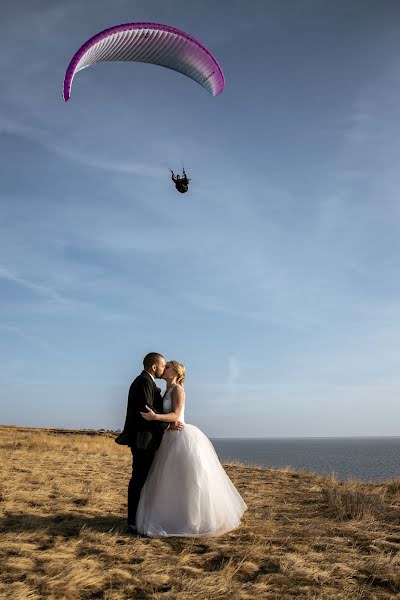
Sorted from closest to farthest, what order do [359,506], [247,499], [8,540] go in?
[8,540] → [359,506] → [247,499]

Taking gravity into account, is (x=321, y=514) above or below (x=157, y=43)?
below

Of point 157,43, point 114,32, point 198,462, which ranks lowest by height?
point 198,462

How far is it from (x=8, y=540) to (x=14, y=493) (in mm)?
3370

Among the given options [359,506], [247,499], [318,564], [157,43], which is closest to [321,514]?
[359,506]

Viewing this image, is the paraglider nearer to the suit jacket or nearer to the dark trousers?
the suit jacket

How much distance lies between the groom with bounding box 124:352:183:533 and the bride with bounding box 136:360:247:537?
113 mm

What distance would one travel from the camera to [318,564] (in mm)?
5973

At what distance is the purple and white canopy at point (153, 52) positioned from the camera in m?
14.5

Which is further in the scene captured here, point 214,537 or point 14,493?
point 14,493

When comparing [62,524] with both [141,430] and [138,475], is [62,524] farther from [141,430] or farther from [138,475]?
[141,430]

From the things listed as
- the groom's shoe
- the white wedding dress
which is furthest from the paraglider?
the groom's shoe

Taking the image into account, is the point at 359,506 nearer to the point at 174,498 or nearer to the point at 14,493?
the point at 174,498

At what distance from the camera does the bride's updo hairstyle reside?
25.5 ft

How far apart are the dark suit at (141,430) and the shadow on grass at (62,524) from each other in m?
0.44
